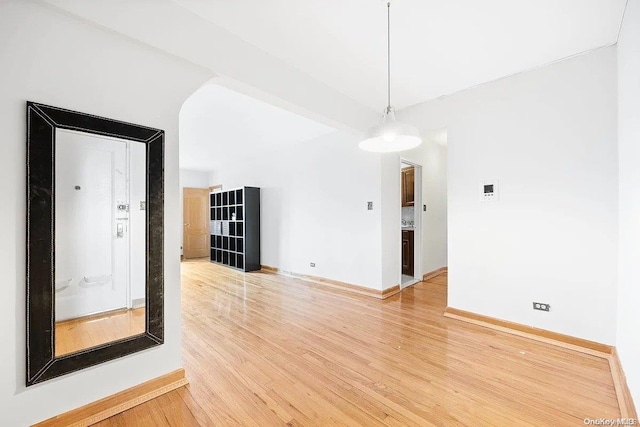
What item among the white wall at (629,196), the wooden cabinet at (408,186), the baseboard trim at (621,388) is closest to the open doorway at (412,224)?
the wooden cabinet at (408,186)

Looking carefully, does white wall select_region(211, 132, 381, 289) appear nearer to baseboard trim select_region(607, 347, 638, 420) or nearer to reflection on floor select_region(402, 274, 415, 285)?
reflection on floor select_region(402, 274, 415, 285)

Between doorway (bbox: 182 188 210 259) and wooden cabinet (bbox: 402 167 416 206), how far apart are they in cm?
628

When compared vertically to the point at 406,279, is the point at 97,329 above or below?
above

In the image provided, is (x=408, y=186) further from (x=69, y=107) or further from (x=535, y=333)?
(x=69, y=107)

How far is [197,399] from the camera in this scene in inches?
74.4

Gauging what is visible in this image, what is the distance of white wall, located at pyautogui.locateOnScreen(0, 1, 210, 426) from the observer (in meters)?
1.48

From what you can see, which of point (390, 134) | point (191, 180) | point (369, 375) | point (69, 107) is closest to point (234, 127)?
point (69, 107)

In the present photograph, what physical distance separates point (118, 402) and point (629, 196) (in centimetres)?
367

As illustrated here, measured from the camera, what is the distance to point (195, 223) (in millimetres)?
8625

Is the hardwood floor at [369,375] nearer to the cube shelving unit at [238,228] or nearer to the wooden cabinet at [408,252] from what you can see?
the wooden cabinet at [408,252]

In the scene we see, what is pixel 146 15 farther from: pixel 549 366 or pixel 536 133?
pixel 549 366

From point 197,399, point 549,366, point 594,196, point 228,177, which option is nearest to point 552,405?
point 549,366

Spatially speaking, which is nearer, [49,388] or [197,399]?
[49,388]

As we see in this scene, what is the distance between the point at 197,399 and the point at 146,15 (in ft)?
8.68
